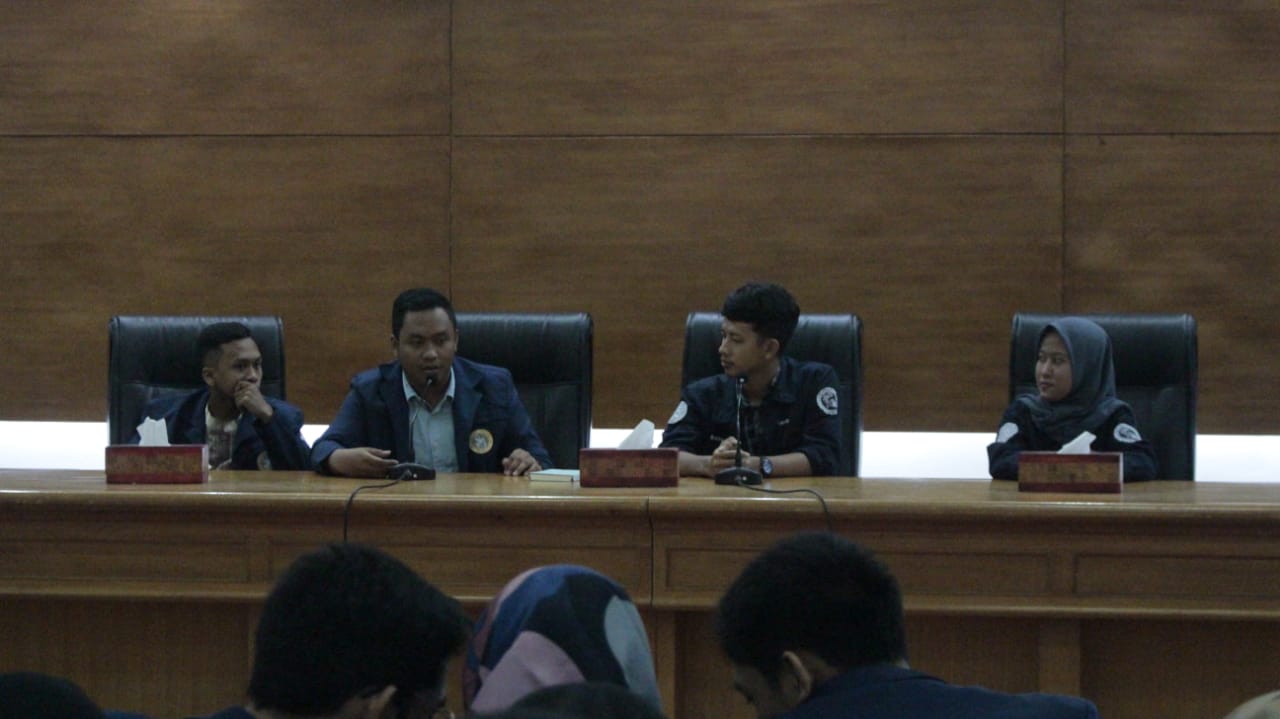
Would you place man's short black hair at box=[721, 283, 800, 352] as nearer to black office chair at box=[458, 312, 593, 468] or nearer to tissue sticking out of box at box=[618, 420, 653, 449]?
black office chair at box=[458, 312, 593, 468]

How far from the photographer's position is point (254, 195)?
4.68 metres

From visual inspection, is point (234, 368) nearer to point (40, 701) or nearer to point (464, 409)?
point (464, 409)

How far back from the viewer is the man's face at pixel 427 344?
3.59 m

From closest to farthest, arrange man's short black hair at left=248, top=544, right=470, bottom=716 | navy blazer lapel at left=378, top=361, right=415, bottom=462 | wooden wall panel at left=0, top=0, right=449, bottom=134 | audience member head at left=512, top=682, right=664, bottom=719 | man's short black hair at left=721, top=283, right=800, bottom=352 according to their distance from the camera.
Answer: audience member head at left=512, top=682, right=664, bottom=719 → man's short black hair at left=248, top=544, right=470, bottom=716 → man's short black hair at left=721, top=283, right=800, bottom=352 → navy blazer lapel at left=378, top=361, right=415, bottom=462 → wooden wall panel at left=0, top=0, right=449, bottom=134

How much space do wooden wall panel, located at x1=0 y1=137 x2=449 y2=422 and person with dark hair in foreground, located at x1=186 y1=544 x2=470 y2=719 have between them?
3464 millimetres

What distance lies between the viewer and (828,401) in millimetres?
3613

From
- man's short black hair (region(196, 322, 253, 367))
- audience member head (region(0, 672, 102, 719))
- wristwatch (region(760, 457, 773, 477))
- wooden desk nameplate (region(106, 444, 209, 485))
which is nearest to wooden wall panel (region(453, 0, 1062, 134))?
man's short black hair (region(196, 322, 253, 367))

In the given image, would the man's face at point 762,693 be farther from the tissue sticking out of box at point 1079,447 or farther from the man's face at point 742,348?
the man's face at point 742,348

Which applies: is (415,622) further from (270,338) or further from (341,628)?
(270,338)

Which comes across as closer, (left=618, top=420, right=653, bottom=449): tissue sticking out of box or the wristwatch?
(left=618, top=420, right=653, bottom=449): tissue sticking out of box

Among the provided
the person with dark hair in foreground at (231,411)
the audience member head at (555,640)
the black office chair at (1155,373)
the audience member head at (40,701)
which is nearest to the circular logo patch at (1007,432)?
the black office chair at (1155,373)

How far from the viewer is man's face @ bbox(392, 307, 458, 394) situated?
3.59 m

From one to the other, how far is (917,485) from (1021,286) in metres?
1.63

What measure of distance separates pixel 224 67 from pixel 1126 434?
304 cm
